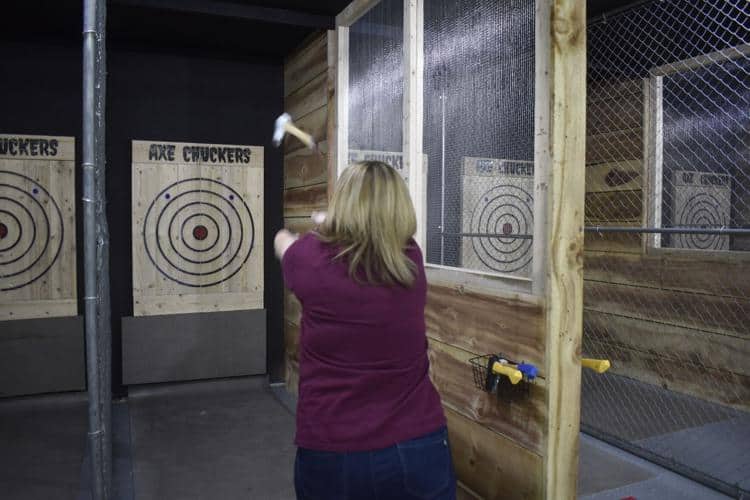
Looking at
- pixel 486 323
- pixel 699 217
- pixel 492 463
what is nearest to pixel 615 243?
pixel 699 217

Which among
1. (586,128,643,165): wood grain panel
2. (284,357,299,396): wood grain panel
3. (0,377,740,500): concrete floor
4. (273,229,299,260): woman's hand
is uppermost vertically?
(586,128,643,165): wood grain panel

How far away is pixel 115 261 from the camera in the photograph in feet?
11.8

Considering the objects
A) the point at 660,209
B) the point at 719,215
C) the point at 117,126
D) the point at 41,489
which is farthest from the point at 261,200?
the point at 719,215

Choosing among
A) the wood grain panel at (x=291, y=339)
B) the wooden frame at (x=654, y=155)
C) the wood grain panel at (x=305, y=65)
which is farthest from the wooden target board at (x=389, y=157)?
the wooden frame at (x=654, y=155)

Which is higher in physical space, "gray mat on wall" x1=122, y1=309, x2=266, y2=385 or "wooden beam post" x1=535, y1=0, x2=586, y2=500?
"wooden beam post" x1=535, y1=0, x2=586, y2=500

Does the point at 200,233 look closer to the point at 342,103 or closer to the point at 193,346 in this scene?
the point at 193,346

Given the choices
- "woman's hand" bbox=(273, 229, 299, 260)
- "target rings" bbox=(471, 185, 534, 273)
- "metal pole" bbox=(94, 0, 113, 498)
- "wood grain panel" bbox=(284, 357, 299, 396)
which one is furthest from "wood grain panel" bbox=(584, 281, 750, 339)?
"metal pole" bbox=(94, 0, 113, 498)

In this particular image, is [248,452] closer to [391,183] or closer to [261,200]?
[261,200]

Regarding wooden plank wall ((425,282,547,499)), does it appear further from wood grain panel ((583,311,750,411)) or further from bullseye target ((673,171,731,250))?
bullseye target ((673,171,731,250))

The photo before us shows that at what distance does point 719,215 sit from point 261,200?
2.77 meters

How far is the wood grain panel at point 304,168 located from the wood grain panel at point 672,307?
2088mm

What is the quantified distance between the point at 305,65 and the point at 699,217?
2498 millimetres

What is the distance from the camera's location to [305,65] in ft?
11.7

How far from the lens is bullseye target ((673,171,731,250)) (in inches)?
142
